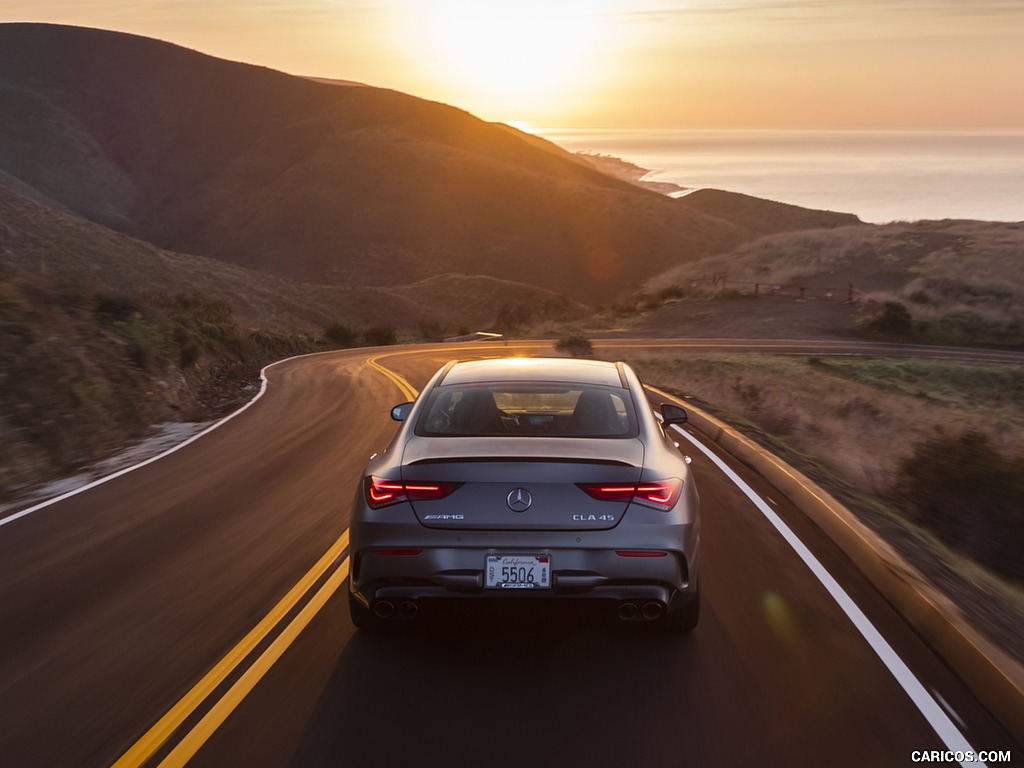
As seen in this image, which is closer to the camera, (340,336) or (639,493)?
(639,493)

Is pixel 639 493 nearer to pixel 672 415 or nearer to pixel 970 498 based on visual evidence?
pixel 672 415

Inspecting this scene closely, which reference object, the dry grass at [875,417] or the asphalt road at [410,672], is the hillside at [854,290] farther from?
the asphalt road at [410,672]

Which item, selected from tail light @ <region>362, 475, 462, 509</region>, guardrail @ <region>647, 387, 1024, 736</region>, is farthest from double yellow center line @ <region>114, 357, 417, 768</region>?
guardrail @ <region>647, 387, 1024, 736</region>

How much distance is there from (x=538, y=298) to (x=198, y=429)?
79341 millimetres

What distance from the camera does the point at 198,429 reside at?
54.6 ft

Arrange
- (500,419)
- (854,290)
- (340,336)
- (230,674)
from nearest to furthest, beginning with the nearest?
(230,674), (500,419), (340,336), (854,290)

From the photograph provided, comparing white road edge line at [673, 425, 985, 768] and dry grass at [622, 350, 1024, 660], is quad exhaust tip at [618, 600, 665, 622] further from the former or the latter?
dry grass at [622, 350, 1024, 660]

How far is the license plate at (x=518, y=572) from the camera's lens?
16.9 feet

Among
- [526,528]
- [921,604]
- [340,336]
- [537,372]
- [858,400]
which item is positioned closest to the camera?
[526,528]

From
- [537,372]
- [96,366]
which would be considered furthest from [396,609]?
[96,366]

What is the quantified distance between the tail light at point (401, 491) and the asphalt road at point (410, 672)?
2.97 feet

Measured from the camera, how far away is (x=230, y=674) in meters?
5.37

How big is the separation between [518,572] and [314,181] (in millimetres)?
132915

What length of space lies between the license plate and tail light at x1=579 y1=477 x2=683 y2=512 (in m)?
0.42
